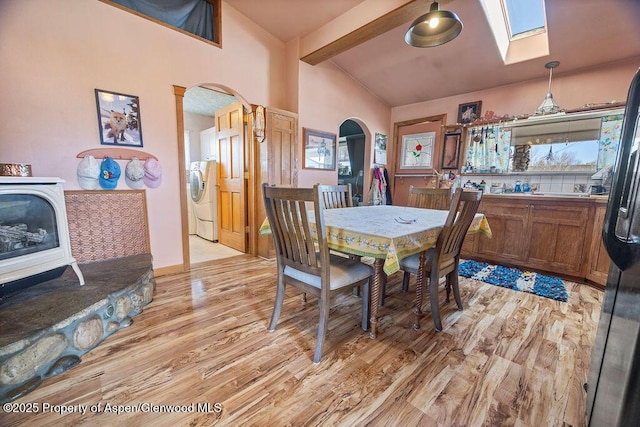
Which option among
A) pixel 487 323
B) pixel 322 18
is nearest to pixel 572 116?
pixel 487 323

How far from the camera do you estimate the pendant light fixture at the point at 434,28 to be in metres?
1.60

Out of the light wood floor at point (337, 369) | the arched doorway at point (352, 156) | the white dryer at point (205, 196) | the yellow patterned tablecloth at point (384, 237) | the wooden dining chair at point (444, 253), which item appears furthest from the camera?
the arched doorway at point (352, 156)

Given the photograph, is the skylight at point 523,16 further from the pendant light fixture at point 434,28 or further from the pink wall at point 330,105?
the pink wall at point 330,105

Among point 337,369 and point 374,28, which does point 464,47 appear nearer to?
point 374,28

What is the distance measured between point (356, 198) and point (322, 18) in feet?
9.84

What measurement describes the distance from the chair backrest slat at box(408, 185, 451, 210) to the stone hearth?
2.70 m

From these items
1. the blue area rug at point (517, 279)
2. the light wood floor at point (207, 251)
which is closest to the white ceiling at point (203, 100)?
the light wood floor at point (207, 251)

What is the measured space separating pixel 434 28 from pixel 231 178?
9.68 ft

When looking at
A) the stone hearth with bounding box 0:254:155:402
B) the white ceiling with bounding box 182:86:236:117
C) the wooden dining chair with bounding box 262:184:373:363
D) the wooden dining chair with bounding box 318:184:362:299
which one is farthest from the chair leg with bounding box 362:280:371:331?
the white ceiling with bounding box 182:86:236:117

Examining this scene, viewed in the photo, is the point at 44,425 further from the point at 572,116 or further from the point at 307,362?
the point at 572,116

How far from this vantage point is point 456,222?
63.0 inches

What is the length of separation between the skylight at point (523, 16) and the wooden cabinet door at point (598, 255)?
2092 millimetres

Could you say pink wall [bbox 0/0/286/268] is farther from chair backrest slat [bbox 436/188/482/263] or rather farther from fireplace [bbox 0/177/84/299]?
chair backrest slat [bbox 436/188/482/263]

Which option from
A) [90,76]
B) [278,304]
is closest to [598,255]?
[278,304]
